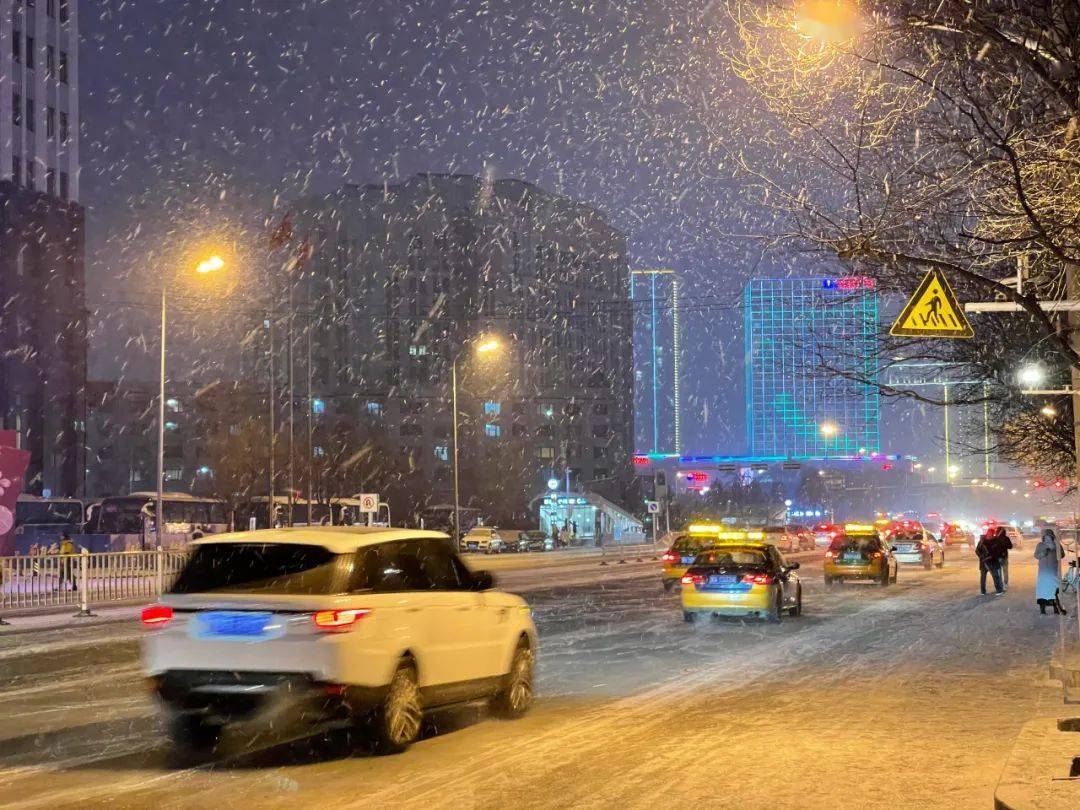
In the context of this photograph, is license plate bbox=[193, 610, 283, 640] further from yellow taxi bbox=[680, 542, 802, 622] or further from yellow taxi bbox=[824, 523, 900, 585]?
yellow taxi bbox=[824, 523, 900, 585]

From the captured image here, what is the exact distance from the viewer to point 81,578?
91.3 ft

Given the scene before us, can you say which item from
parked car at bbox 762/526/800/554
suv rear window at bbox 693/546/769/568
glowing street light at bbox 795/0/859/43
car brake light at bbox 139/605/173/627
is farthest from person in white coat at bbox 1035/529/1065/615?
parked car at bbox 762/526/800/554

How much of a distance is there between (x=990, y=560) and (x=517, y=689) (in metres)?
22.2

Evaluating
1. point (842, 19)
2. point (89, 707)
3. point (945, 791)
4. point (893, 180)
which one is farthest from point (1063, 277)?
point (89, 707)

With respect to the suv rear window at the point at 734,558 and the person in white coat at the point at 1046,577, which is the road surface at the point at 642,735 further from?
the person in white coat at the point at 1046,577

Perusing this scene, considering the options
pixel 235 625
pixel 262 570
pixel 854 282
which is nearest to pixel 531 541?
pixel 854 282

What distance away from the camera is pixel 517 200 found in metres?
155

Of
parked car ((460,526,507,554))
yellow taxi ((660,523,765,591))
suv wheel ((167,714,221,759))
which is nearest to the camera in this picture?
suv wheel ((167,714,221,759))

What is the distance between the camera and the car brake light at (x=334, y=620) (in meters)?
9.38

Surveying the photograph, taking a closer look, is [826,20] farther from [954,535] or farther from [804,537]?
[954,535]

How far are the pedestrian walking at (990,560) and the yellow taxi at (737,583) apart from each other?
10.2m

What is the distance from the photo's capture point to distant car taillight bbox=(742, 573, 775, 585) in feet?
73.7

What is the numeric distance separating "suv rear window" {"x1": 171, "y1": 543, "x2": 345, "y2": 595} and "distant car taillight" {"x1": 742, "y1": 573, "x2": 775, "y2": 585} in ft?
45.1

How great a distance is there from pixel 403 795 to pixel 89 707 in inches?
227
